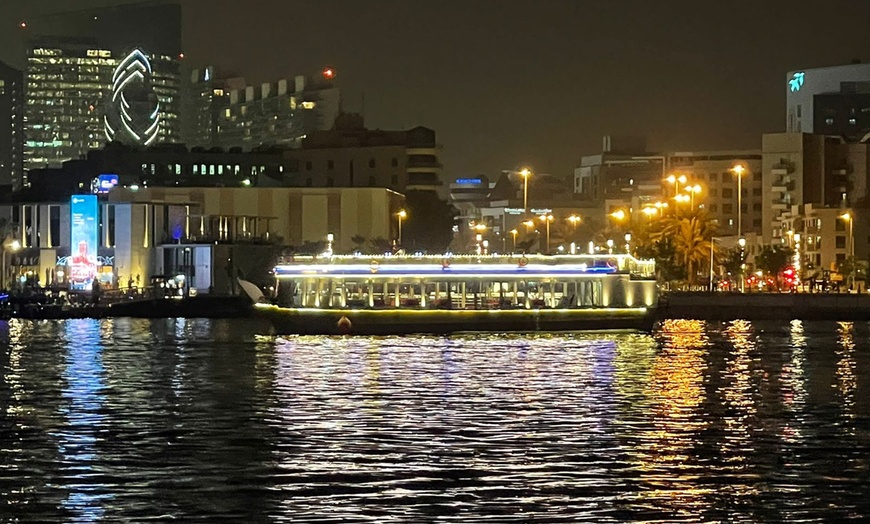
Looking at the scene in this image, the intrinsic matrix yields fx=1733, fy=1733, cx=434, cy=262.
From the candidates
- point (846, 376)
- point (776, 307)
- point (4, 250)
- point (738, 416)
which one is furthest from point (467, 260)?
point (4, 250)

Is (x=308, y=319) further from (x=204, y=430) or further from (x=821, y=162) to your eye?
(x=821, y=162)

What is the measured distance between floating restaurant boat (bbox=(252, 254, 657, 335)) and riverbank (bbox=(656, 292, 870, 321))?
27.4m

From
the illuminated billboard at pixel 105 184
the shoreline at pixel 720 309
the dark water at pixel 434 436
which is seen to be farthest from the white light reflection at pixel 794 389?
the illuminated billboard at pixel 105 184

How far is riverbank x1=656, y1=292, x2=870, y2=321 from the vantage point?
373ft

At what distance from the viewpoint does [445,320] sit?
85.1 m

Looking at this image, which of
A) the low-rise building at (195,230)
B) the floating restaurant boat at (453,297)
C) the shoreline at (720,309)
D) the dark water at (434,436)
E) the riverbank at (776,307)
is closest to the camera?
the dark water at (434,436)

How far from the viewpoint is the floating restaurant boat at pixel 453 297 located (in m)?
84.8

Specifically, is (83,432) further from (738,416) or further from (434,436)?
(738,416)

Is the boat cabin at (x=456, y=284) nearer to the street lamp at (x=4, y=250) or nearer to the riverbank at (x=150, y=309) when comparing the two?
the riverbank at (x=150, y=309)

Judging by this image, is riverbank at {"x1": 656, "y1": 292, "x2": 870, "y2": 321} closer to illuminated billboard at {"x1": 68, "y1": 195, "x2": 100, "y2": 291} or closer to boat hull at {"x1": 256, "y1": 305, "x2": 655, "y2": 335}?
boat hull at {"x1": 256, "y1": 305, "x2": 655, "y2": 335}

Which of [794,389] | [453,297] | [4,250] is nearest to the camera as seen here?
[794,389]

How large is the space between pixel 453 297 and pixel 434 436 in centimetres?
4843

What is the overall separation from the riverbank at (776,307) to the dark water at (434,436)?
4439cm

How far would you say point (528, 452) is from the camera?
34.6 metres
